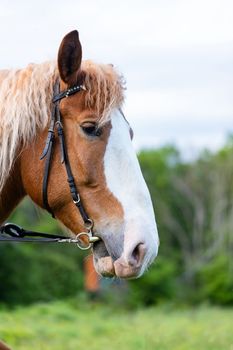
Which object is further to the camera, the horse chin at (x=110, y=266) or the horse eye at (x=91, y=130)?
the horse eye at (x=91, y=130)

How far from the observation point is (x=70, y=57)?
4250 mm

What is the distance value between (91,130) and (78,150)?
0.44 ft

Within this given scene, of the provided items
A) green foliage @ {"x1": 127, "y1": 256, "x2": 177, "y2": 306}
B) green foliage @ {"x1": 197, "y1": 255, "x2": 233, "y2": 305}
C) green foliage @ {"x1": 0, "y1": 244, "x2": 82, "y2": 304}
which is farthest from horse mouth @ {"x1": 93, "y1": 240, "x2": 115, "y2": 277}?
green foliage @ {"x1": 197, "y1": 255, "x2": 233, "y2": 305}

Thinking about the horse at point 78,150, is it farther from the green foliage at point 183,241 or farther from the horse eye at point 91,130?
the green foliage at point 183,241

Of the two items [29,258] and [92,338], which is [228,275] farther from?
[92,338]

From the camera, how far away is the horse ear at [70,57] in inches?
164

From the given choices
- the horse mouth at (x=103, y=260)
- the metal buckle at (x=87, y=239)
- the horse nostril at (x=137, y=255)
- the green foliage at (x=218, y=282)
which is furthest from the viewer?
the green foliage at (x=218, y=282)

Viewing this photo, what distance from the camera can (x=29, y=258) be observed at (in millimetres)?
34656

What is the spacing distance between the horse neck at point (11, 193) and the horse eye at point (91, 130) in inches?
17.7

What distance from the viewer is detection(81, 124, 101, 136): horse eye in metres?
4.22

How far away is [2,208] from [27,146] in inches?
16.8

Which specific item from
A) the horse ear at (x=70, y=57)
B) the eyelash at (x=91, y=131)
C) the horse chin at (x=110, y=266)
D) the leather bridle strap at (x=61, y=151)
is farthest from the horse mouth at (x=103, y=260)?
the horse ear at (x=70, y=57)

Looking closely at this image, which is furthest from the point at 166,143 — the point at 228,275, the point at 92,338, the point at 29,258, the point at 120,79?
the point at 120,79

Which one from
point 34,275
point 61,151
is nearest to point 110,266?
point 61,151
